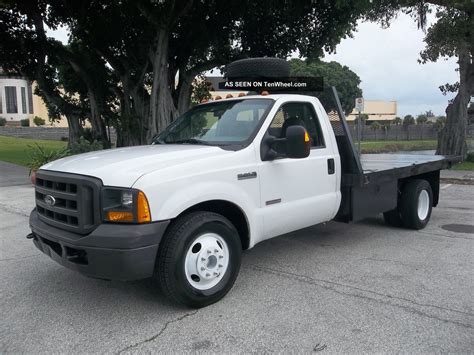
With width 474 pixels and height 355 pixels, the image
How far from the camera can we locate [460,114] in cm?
1798

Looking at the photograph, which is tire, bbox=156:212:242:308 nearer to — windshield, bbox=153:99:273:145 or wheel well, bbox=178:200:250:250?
wheel well, bbox=178:200:250:250

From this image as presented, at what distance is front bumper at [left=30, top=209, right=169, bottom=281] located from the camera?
351 centimetres

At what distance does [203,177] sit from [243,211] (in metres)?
0.58

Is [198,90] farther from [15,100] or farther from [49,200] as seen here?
[15,100]

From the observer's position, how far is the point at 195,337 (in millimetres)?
3518

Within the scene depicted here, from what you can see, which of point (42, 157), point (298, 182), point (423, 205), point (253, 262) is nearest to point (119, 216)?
point (298, 182)

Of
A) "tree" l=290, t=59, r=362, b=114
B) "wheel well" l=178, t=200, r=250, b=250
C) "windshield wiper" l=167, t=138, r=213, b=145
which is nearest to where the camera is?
"wheel well" l=178, t=200, r=250, b=250

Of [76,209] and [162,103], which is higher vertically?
[162,103]

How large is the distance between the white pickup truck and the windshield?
16 millimetres

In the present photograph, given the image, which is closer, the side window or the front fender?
the front fender

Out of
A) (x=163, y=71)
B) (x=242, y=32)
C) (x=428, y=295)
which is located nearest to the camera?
(x=428, y=295)

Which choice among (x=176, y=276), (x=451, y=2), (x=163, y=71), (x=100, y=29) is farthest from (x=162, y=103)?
(x=176, y=276)

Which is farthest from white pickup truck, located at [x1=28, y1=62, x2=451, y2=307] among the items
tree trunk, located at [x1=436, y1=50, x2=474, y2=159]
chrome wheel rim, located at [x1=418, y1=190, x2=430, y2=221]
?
tree trunk, located at [x1=436, y1=50, x2=474, y2=159]

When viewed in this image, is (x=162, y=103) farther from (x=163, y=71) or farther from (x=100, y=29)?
(x=100, y=29)
